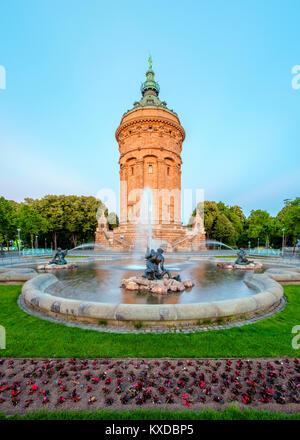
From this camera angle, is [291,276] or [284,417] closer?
[284,417]

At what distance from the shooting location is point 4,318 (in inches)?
256

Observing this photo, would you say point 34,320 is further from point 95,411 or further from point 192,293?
point 192,293

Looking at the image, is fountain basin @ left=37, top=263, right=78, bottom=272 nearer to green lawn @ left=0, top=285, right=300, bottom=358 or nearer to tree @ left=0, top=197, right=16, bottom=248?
green lawn @ left=0, top=285, right=300, bottom=358

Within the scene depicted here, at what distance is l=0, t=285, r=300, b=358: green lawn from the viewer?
14.6 feet

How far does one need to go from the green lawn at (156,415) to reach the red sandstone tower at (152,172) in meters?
39.2

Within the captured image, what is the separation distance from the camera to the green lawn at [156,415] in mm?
2830

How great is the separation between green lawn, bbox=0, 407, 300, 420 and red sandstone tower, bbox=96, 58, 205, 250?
39244 mm

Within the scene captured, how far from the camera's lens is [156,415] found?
2.89 metres

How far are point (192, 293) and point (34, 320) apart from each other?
18.7 feet

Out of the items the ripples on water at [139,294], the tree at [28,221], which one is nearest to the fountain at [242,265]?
the ripples on water at [139,294]

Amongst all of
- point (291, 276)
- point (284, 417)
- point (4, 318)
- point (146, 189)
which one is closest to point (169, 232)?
point (146, 189)

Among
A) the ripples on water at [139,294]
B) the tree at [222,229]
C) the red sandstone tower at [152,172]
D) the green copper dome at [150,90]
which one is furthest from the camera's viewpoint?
the tree at [222,229]

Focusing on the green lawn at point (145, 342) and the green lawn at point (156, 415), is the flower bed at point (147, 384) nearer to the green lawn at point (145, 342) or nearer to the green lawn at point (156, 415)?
the green lawn at point (156, 415)
